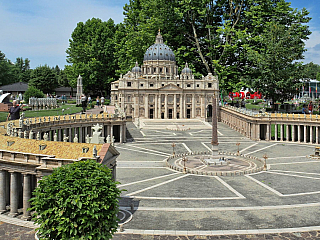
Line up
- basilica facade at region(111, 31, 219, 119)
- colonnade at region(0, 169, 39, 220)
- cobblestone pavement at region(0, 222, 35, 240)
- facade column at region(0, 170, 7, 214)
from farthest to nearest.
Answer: basilica facade at region(111, 31, 219, 119), facade column at region(0, 170, 7, 214), colonnade at region(0, 169, 39, 220), cobblestone pavement at region(0, 222, 35, 240)

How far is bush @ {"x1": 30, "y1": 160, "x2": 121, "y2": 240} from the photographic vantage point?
21609 millimetres

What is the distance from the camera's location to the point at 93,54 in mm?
126250

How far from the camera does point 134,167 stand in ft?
164

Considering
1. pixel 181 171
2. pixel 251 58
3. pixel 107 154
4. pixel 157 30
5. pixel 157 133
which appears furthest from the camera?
pixel 157 30

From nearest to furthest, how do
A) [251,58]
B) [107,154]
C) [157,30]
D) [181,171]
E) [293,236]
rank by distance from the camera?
[293,236] → [107,154] → [181,171] → [251,58] → [157,30]

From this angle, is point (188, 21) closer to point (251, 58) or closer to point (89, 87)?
point (251, 58)

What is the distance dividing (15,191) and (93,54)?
100 meters

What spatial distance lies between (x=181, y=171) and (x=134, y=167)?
6.85m

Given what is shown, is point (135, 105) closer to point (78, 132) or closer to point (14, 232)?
point (78, 132)

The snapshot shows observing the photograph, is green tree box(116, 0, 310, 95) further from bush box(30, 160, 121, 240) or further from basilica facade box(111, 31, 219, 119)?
bush box(30, 160, 121, 240)

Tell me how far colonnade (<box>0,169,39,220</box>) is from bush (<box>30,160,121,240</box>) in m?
8.35

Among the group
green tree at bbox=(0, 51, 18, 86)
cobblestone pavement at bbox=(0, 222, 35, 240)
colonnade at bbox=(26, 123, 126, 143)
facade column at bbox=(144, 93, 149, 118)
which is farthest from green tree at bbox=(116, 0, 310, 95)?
cobblestone pavement at bbox=(0, 222, 35, 240)

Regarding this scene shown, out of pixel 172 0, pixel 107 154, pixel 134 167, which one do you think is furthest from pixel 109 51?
pixel 107 154

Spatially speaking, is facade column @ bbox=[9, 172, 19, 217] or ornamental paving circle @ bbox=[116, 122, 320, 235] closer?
ornamental paving circle @ bbox=[116, 122, 320, 235]
